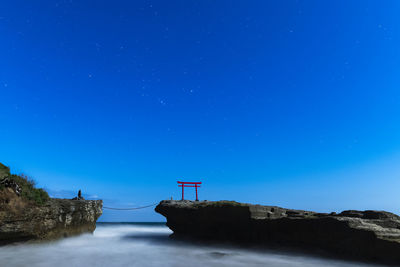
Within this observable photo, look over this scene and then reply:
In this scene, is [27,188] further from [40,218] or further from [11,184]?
[40,218]

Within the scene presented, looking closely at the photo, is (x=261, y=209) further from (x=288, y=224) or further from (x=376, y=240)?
(x=376, y=240)

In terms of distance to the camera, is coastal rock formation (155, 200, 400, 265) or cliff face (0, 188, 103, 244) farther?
cliff face (0, 188, 103, 244)

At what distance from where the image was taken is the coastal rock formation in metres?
10.8

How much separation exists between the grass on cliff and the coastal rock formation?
9351mm

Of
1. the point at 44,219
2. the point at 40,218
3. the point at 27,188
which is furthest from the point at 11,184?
the point at 44,219

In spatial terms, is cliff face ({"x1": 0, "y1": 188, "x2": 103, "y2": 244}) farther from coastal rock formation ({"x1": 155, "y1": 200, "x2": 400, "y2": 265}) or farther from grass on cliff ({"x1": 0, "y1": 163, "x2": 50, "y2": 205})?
coastal rock formation ({"x1": 155, "y1": 200, "x2": 400, "y2": 265})

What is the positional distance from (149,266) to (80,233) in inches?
391

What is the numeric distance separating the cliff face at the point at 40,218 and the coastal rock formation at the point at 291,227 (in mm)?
6675

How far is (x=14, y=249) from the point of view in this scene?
11.5 metres

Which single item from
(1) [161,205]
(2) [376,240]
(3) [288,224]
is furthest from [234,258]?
(1) [161,205]

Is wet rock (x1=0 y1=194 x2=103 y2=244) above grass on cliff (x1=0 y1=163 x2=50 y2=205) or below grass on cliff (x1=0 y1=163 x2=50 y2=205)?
below

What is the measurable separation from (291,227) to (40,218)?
14.5m

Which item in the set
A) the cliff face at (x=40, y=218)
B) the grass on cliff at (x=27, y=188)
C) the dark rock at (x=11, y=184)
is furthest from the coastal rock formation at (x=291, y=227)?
the dark rock at (x=11, y=184)

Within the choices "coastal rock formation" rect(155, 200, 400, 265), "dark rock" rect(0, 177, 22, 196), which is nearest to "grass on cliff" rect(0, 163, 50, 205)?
"dark rock" rect(0, 177, 22, 196)
